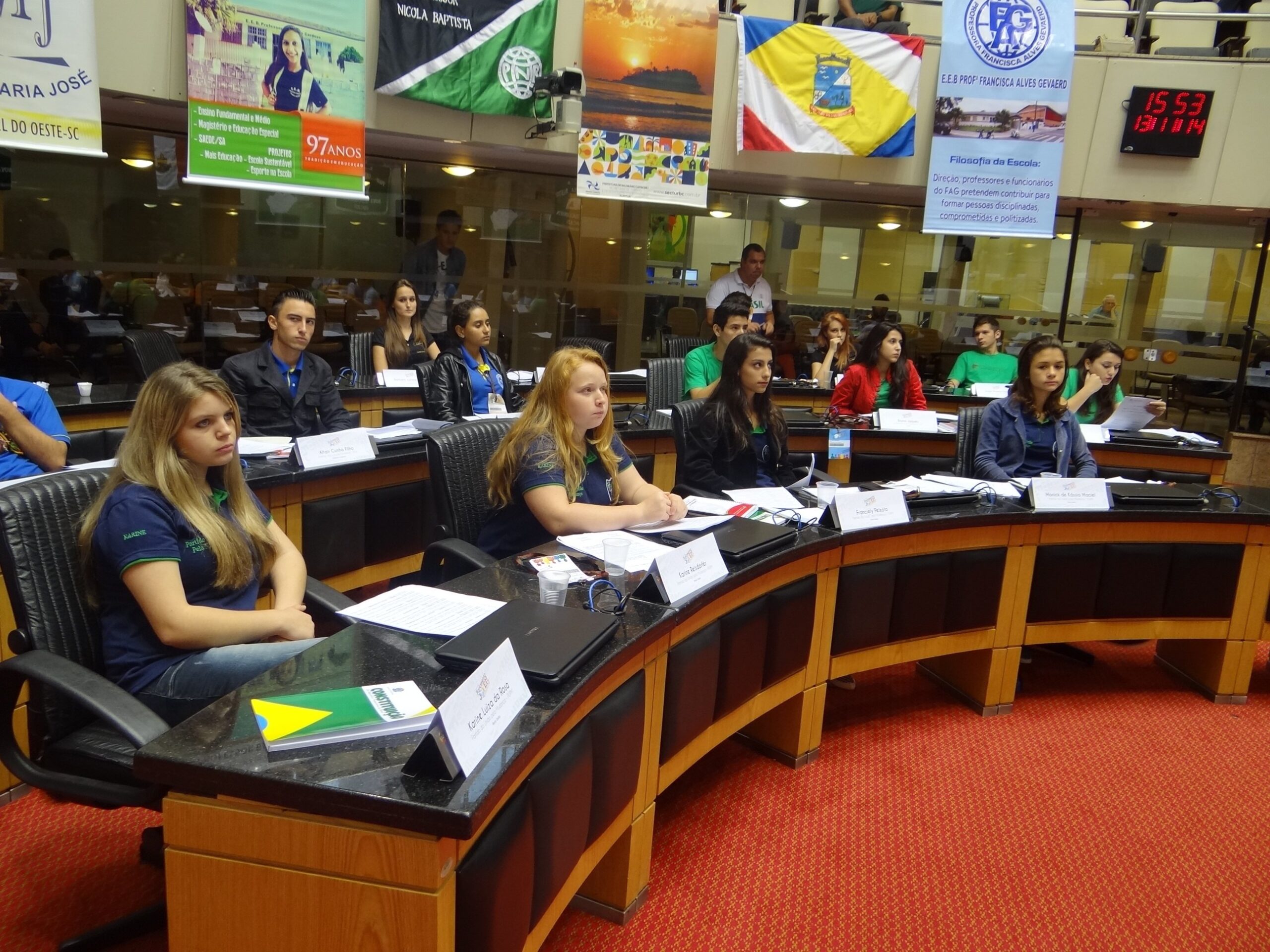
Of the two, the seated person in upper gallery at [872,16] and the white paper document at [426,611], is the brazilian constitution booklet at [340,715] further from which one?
the seated person in upper gallery at [872,16]

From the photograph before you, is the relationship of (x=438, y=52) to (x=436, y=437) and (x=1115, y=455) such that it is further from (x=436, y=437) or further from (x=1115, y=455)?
(x=1115, y=455)

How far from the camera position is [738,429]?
3.67 meters

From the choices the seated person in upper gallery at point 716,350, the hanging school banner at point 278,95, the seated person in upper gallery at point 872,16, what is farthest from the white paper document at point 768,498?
the seated person in upper gallery at point 872,16

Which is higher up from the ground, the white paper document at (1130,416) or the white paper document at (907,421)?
the white paper document at (1130,416)

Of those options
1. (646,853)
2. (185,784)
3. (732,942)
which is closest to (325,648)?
(185,784)

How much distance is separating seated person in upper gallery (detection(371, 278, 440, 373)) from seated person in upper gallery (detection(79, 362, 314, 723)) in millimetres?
3931

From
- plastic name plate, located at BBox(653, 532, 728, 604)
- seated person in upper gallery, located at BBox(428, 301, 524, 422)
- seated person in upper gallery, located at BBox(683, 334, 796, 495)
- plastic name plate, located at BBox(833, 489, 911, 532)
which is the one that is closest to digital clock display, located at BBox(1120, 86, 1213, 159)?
seated person in upper gallery, located at BBox(683, 334, 796, 495)

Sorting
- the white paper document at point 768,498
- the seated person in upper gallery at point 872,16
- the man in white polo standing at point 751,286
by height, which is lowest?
the white paper document at point 768,498

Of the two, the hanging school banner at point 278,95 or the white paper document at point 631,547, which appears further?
the hanging school banner at point 278,95

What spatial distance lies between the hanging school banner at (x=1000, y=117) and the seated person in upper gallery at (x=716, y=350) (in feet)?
8.27

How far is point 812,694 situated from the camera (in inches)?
121

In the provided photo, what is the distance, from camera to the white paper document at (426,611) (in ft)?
6.07

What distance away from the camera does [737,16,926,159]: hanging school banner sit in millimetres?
6629

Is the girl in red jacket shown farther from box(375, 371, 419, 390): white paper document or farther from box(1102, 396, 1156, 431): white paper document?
box(375, 371, 419, 390): white paper document
